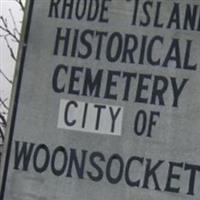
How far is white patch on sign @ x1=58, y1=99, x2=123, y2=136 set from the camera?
2.57 metres

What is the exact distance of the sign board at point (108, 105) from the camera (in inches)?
99.6

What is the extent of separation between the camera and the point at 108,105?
8.48 feet

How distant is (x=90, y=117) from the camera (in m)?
2.61

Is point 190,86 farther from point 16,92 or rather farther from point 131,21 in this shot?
point 16,92

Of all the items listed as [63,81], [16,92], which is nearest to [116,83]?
[63,81]

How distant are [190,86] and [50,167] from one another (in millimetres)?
565

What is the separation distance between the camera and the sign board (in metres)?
2.53

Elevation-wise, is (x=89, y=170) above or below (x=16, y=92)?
below

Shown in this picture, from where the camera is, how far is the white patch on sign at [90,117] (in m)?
2.57

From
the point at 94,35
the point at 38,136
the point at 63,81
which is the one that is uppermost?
the point at 94,35

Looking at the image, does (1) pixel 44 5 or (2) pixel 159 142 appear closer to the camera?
(2) pixel 159 142

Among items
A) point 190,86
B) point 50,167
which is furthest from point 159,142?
point 50,167

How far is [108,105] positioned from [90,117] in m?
0.08

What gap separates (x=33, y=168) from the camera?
103 inches
